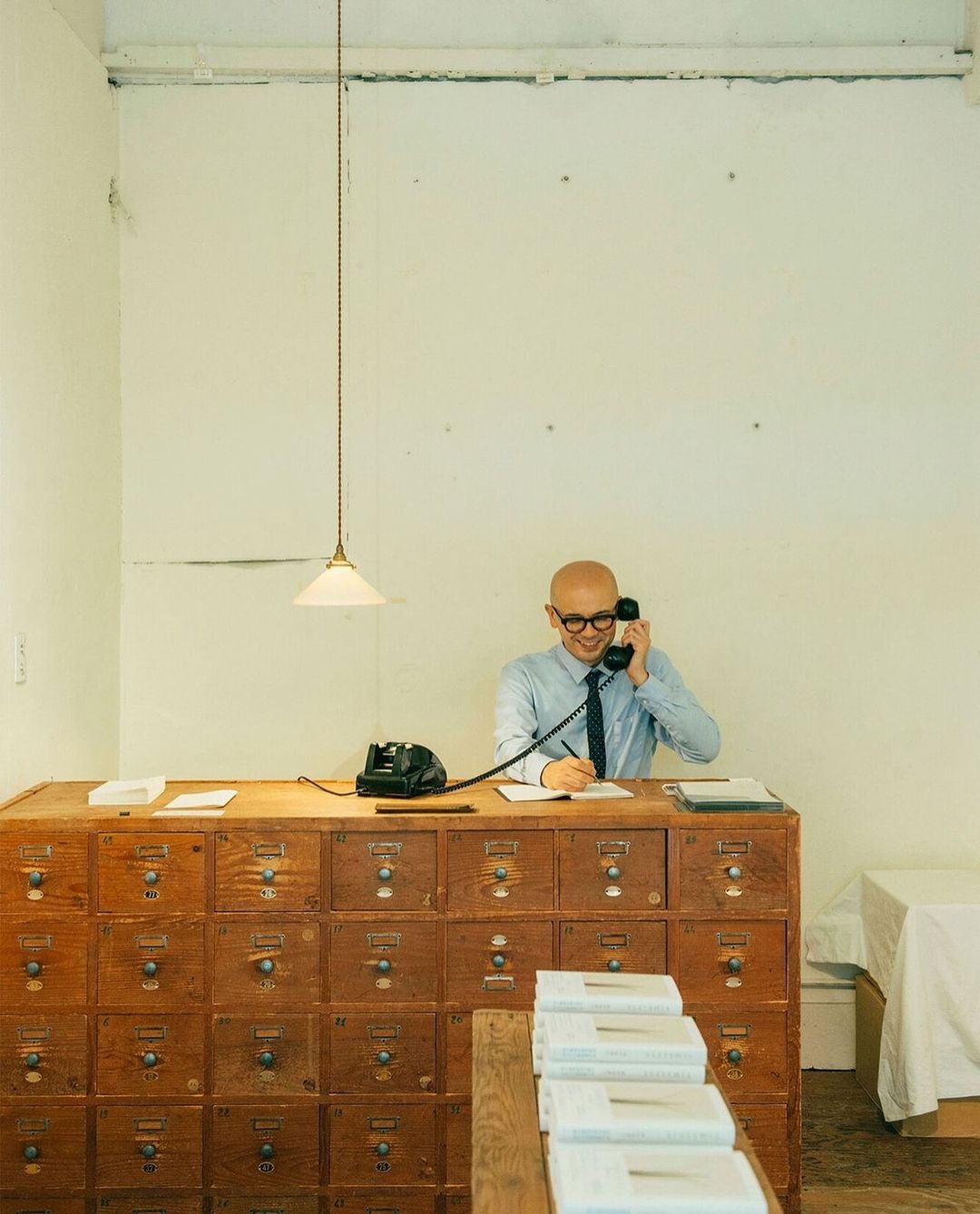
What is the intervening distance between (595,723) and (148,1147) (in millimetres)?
1789

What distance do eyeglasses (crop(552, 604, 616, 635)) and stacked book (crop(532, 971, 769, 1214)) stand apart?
5.38ft

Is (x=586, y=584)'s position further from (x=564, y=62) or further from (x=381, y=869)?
(x=564, y=62)

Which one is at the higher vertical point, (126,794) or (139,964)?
(126,794)

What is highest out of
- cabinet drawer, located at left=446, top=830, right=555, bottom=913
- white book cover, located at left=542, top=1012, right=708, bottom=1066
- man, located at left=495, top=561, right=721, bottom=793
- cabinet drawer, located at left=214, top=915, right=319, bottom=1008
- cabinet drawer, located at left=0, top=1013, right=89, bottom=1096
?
man, located at left=495, top=561, right=721, bottom=793

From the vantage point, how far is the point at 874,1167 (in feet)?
10.7

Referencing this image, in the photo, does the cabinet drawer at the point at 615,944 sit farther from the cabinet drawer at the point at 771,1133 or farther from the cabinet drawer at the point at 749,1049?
the cabinet drawer at the point at 771,1133

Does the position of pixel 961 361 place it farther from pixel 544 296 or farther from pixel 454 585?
pixel 454 585

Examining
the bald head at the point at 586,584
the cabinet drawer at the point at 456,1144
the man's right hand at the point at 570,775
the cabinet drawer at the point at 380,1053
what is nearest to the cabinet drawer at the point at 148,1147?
the cabinet drawer at the point at 380,1053

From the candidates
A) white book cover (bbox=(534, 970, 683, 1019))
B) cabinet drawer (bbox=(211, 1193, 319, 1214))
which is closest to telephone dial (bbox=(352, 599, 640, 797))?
cabinet drawer (bbox=(211, 1193, 319, 1214))

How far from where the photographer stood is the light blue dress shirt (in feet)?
11.2

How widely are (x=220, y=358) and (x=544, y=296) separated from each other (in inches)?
50.6

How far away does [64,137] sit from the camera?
3543mm

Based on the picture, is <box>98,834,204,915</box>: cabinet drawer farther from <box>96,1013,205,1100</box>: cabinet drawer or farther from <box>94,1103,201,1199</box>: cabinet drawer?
<box>94,1103,201,1199</box>: cabinet drawer

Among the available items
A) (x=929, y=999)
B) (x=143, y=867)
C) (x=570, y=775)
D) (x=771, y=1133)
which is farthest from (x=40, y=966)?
(x=929, y=999)
